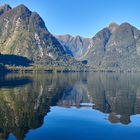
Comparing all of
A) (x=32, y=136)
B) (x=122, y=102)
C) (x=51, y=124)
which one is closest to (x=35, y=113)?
(x=51, y=124)

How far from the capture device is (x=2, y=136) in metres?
50.3

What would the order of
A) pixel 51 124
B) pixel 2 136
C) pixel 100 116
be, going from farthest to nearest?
pixel 100 116
pixel 51 124
pixel 2 136

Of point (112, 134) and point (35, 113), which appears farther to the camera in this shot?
point (35, 113)

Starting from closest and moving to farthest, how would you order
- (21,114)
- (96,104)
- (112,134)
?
(112,134) → (21,114) → (96,104)

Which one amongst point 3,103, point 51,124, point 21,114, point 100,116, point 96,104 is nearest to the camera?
point 51,124

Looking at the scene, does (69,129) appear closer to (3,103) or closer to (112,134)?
(112,134)

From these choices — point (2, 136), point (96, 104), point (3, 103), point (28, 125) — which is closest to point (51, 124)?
point (28, 125)

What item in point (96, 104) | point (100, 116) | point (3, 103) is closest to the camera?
point (100, 116)

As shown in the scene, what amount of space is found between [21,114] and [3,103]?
16610mm

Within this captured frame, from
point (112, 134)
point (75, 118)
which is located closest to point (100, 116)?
point (75, 118)

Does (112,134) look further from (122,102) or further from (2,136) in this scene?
(122,102)

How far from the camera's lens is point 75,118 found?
72.4 meters

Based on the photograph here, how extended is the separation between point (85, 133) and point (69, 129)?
12.2ft

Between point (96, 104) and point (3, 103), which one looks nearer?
point (3, 103)
